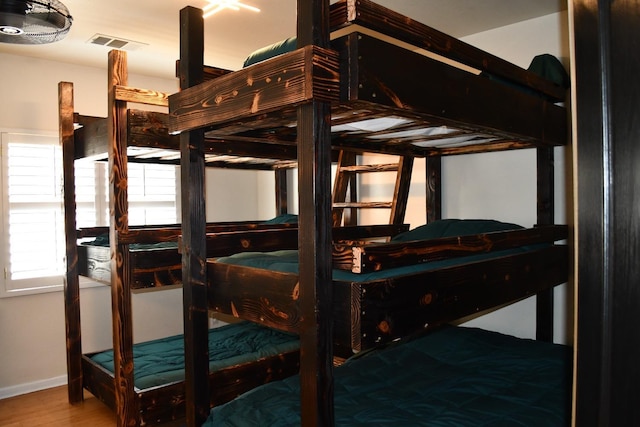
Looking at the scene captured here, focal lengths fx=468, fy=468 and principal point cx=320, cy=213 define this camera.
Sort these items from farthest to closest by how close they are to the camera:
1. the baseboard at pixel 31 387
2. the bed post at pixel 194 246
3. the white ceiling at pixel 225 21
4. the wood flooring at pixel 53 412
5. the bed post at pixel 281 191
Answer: the bed post at pixel 281 191 < the baseboard at pixel 31 387 < the wood flooring at pixel 53 412 < the white ceiling at pixel 225 21 < the bed post at pixel 194 246

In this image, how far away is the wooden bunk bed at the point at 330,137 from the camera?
3.91 ft

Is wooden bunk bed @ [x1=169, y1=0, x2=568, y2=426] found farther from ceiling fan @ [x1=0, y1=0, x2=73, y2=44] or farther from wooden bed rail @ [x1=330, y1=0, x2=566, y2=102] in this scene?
ceiling fan @ [x1=0, y1=0, x2=73, y2=44]

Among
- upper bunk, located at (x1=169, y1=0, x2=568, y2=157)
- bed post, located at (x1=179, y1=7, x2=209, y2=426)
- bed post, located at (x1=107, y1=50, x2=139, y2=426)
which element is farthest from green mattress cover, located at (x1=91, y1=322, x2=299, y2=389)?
upper bunk, located at (x1=169, y1=0, x2=568, y2=157)

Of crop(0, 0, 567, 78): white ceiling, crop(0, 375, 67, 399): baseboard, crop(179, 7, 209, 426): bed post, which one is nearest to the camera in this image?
crop(179, 7, 209, 426): bed post

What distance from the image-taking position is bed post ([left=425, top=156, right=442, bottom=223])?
3.20m

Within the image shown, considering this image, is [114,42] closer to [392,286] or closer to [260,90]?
[260,90]

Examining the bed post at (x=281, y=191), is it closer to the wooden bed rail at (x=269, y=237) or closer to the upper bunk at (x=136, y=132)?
the upper bunk at (x=136, y=132)

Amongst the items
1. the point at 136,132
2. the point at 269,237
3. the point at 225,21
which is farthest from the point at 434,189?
the point at 136,132

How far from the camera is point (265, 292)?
1.45 metres

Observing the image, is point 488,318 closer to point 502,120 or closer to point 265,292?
point 502,120

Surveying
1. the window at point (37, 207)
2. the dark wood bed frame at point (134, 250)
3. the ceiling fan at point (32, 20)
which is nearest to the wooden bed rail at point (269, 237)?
the dark wood bed frame at point (134, 250)

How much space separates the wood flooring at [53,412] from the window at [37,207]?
77 cm

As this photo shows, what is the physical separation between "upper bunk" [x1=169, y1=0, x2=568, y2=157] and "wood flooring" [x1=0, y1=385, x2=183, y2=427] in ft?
6.96

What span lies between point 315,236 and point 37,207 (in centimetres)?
318
